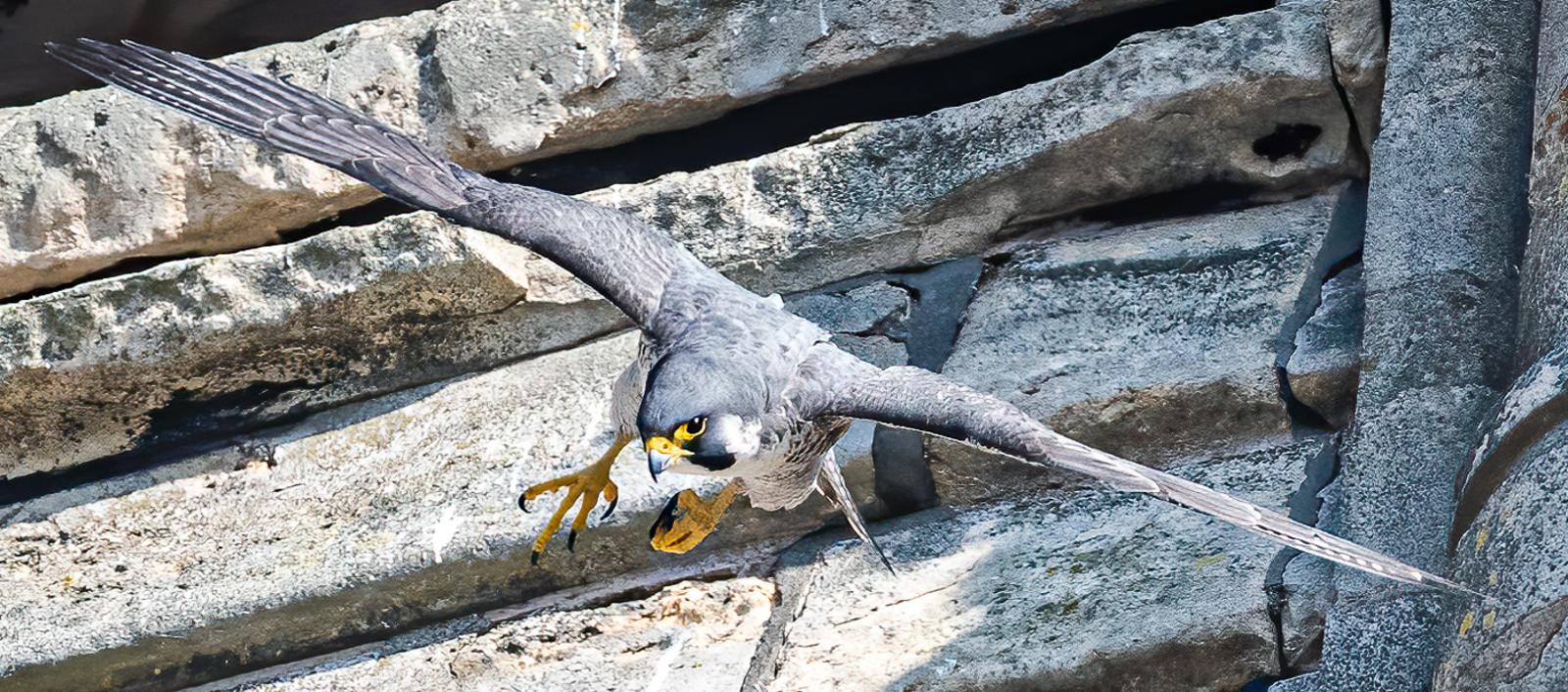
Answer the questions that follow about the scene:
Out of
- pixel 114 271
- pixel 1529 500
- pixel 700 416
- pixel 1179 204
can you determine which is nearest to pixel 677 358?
pixel 700 416

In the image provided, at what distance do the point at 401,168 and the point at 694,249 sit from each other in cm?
93

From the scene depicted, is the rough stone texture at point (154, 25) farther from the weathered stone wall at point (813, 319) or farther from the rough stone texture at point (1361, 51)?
the rough stone texture at point (1361, 51)

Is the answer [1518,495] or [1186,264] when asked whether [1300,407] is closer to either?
[1186,264]

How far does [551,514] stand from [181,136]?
147cm

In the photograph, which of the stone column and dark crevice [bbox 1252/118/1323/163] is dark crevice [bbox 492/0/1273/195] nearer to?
dark crevice [bbox 1252/118/1323/163]

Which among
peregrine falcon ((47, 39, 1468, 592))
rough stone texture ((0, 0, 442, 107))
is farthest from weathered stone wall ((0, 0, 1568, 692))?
rough stone texture ((0, 0, 442, 107))

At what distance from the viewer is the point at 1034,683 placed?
9.43 feet

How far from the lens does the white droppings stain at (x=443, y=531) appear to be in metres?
3.57

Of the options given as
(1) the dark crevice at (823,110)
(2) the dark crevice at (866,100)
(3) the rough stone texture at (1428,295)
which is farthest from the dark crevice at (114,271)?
(3) the rough stone texture at (1428,295)

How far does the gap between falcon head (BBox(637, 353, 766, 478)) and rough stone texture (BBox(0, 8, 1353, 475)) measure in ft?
3.20

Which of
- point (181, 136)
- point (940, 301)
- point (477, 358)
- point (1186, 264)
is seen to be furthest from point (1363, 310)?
point (181, 136)

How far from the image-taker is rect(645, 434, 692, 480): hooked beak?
279cm

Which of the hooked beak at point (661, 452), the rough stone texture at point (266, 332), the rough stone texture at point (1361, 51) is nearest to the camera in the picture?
the hooked beak at point (661, 452)

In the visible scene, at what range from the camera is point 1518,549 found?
2.30 m
